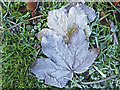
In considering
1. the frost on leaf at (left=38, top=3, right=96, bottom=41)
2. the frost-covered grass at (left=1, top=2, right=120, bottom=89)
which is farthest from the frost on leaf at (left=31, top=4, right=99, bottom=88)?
the frost-covered grass at (left=1, top=2, right=120, bottom=89)

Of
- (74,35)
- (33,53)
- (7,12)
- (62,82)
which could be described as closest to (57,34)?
(74,35)

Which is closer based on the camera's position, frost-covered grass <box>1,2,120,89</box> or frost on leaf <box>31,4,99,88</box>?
frost on leaf <box>31,4,99,88</box>

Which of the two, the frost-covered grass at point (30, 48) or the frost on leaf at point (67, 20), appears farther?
the frost-covered grass at point (30, 48)

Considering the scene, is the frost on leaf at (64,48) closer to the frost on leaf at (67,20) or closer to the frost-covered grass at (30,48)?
the frost on leaf at (67,20)

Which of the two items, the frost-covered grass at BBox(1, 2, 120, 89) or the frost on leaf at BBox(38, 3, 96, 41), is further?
the frost-covered grass at BBox(1, 2, 120, 89)

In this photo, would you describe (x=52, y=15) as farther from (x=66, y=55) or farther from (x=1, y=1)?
(x=1, y=1)

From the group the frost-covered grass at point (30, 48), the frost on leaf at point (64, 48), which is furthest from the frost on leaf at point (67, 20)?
the frost-covered grass at point (30, 48)

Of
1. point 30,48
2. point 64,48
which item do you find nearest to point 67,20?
point 64,48

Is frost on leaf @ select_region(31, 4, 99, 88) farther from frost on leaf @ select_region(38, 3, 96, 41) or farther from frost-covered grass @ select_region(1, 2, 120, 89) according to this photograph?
frost-covered grass @ select_region(1, 2, 120, 89)

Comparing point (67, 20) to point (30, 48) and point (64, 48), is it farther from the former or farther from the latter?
point (30, 48)
